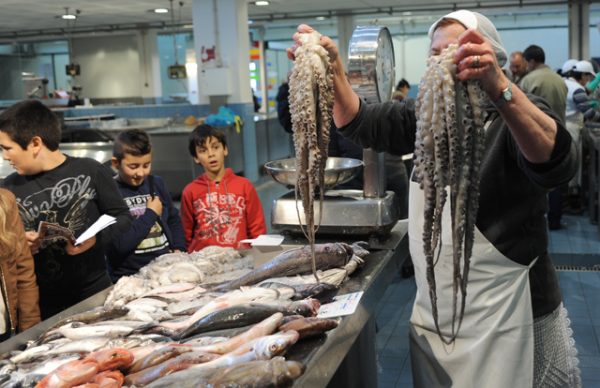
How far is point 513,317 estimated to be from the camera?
1938 millimetres

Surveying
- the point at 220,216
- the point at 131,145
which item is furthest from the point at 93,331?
the point at 220,216

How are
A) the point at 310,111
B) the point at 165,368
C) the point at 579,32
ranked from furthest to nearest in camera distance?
1. the point at 579,32
2. the point at 165,368
3. the point at 310,111

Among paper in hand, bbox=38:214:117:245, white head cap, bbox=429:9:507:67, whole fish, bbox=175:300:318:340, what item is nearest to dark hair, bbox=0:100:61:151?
paper in hand, bbox=38:214:117:245

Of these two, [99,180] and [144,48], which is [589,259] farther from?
[144,48]

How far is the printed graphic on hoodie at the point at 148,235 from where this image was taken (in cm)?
325

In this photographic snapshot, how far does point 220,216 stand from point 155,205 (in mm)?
434

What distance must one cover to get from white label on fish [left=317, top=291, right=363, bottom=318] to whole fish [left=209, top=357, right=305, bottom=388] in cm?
43

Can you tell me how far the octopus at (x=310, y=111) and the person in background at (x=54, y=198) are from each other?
137cm

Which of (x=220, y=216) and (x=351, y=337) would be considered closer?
(x=351, y=337)

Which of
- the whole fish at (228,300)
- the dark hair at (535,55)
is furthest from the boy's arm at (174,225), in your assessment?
the dark hair at (535,55)

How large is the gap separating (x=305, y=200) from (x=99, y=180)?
1502 mm

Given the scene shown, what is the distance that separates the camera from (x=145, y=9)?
1320cm

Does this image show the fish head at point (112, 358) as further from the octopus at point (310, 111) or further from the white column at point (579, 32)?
the white column at point (579, 32)

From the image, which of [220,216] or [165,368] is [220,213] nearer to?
[220,216]
